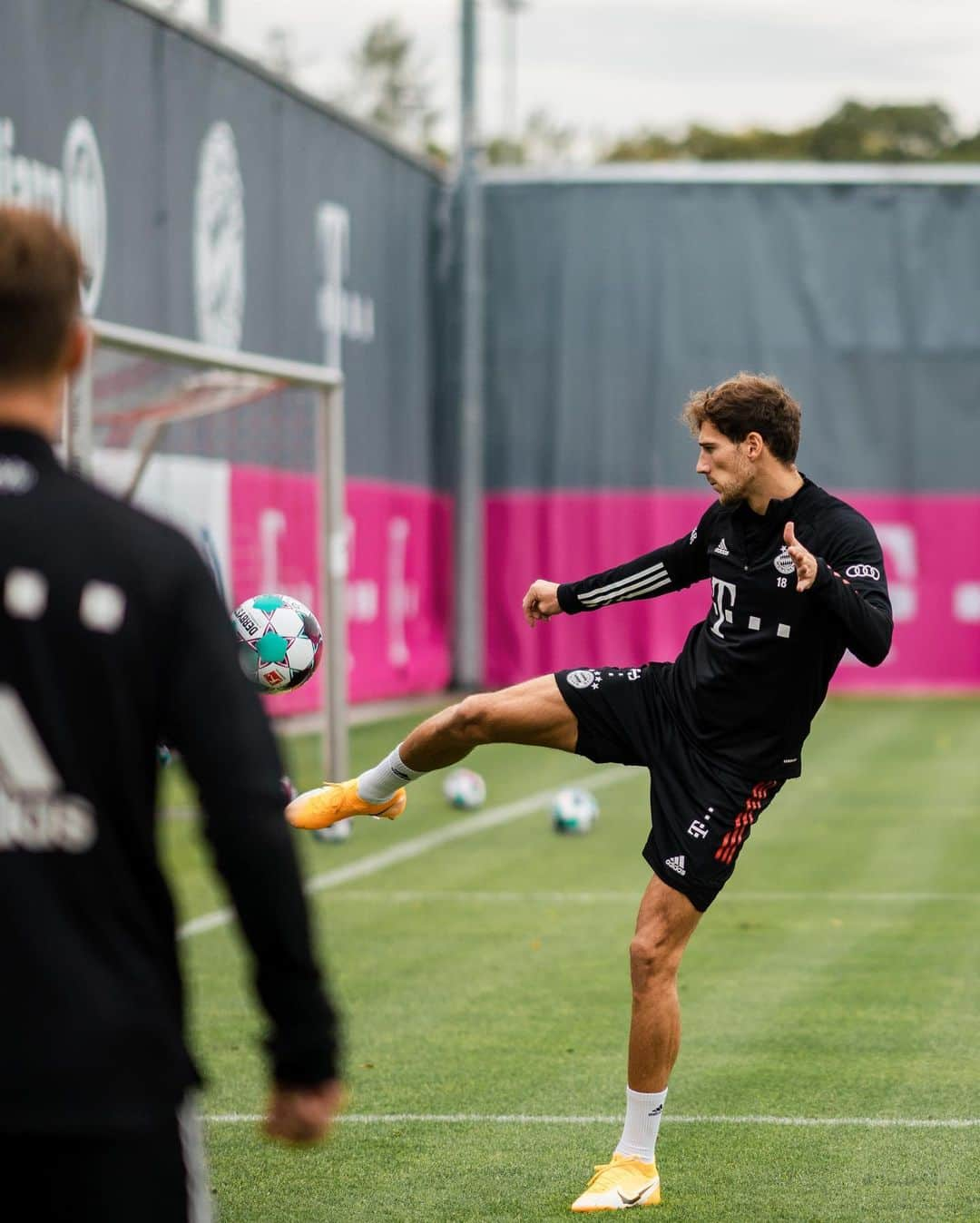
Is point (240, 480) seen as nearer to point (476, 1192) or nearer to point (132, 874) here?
point (476, 1192)

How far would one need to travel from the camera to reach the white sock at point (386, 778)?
6.22m

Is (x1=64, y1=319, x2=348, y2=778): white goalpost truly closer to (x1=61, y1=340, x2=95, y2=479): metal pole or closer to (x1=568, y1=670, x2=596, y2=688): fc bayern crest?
(x1=61, y1=340, x2=95, y2=479): metal pole

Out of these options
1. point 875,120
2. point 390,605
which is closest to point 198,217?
point 390,605

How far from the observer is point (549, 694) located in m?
5.94

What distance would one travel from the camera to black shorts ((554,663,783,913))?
17.6 feet

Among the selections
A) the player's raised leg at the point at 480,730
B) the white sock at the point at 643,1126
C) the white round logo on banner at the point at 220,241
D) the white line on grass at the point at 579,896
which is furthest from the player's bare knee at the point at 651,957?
the white round logo on banner at the point at 220,241

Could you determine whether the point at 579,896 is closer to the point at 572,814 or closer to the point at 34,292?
the point at 572,814

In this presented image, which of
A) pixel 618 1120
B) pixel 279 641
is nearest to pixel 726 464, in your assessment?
pixel 618 1120

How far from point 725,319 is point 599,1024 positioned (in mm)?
17816

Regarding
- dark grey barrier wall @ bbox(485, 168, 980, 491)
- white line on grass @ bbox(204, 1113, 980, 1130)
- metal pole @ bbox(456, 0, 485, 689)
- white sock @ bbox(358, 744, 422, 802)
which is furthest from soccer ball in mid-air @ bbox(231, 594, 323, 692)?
dark grey barrier wall @ bbox(485, 168, 980, 491)

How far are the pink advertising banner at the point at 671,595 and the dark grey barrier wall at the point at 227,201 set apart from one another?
158 cm

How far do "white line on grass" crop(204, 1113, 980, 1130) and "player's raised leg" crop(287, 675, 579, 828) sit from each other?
0.97m

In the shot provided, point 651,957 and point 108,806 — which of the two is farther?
point 651,957

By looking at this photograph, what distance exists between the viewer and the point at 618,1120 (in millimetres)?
6066
